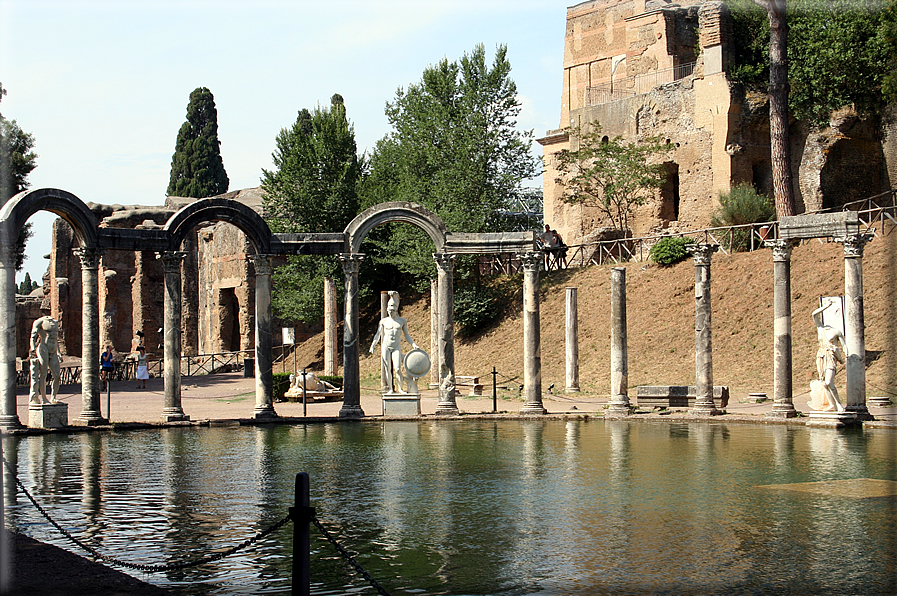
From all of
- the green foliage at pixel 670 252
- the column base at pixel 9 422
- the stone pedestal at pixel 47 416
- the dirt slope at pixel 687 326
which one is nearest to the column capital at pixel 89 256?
the stone pedestal at pixel 47 416

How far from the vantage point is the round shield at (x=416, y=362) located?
21.6 meters

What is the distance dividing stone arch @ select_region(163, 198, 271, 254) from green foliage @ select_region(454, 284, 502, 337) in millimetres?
16877

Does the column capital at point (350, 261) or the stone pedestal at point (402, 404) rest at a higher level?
the column capital at point (350, 261)

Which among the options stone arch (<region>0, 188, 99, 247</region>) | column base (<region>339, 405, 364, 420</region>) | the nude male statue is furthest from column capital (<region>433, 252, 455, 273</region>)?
stone arch (<region>0, 188, 99, 247</region>)

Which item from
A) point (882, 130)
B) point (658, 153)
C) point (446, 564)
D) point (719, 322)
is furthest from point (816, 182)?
point (446, 564)

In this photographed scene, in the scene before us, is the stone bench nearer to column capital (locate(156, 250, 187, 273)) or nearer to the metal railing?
column capital (locate(156, 250, 187, 273))

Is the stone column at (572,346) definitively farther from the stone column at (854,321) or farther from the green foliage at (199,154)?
the green foliage at (199,154)

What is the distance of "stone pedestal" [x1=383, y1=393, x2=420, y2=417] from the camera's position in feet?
71.4

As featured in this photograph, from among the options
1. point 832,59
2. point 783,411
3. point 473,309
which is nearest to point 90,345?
point 783,411

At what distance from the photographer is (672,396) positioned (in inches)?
934

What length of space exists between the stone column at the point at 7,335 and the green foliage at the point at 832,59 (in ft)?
105

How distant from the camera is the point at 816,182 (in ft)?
126

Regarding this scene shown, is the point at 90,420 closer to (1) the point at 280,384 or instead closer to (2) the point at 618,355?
(1) the point at 280,384

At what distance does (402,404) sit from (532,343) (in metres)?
3.48
